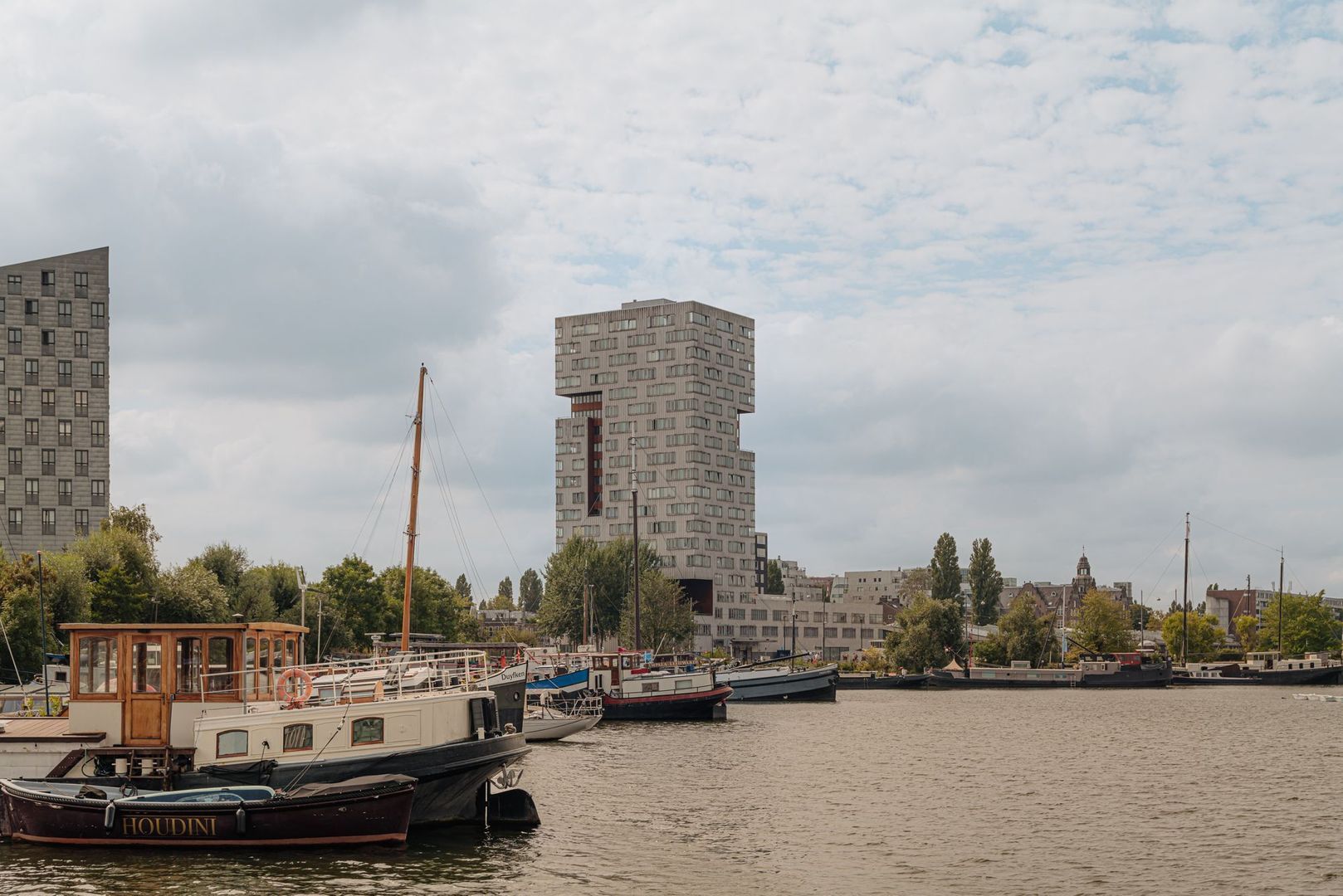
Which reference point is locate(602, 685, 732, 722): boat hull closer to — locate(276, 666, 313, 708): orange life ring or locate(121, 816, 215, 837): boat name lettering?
locate(276, 666, 313, 708): orange life ring

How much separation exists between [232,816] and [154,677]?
6538 mm

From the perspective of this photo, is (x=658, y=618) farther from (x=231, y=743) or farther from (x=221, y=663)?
(x=231, y=743)

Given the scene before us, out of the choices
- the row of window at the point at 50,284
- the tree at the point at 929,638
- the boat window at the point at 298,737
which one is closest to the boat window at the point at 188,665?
the boat window at the point at 298,737

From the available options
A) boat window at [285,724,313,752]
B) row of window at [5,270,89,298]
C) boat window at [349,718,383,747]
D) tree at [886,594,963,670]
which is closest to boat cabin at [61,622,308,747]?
boat window at [285,724,313,752]

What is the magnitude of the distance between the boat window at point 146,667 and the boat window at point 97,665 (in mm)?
540

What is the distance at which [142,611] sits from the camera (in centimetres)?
10075

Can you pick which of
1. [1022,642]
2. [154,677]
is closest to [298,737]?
[154,677]

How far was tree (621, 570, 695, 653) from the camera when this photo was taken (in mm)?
178625

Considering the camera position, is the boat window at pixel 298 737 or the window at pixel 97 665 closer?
the boat window at pixel 298 737

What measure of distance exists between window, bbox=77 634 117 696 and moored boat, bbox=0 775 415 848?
3.72 m

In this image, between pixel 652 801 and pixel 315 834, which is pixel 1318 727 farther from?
pixel 315 834

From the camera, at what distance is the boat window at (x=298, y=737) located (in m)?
39.9

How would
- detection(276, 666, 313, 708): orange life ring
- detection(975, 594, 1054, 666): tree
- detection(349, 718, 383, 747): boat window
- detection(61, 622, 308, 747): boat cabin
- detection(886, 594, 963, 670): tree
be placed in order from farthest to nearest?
detection(975, 594, 1054, 666): tree < detection(886, 594, 963, 670): tree < detection(276, 666, 313, 708): orange life ring < detection(61, 622, 308, 747): boat cabin < detection(349, 718, 383, 747): boat window

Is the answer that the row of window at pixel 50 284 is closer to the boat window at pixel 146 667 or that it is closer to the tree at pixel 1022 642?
the boat window at pixel 146 667
